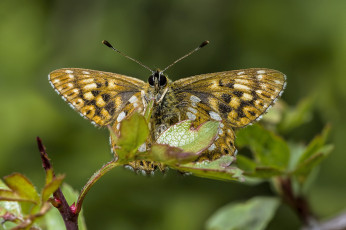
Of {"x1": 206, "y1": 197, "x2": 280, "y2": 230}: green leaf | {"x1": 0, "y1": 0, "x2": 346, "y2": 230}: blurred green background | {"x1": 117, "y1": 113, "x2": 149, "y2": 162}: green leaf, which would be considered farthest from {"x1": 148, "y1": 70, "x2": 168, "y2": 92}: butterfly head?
{"x1": 0, "y1": 0, "x2": 346, "y2": 230}: blurred green background

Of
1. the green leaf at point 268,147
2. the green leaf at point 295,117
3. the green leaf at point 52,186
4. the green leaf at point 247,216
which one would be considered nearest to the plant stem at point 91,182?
the green leaf at point 52,186

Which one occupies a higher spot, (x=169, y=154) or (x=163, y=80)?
(x=169, y=154)

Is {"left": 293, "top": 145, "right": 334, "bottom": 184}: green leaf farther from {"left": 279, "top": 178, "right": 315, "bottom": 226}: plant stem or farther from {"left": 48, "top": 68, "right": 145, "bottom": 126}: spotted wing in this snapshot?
{"left": 48, "top": 68, "right": 145, "bottom": 126}: spotted wing

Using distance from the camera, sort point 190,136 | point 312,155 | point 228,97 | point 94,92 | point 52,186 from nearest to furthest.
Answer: point 52,186 → point 190,136 → point 312,155 → point 228,97 → point 94,92

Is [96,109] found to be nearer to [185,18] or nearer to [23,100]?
[23,100]

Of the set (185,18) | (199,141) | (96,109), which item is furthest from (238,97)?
(185,18)

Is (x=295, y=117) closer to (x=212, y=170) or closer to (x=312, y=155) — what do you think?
(x=312, y=155)

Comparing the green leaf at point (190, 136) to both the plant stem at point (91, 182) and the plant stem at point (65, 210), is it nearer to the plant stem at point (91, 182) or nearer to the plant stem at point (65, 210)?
the plant stem at point (91, 182)

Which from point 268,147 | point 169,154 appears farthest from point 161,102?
point 169,154
